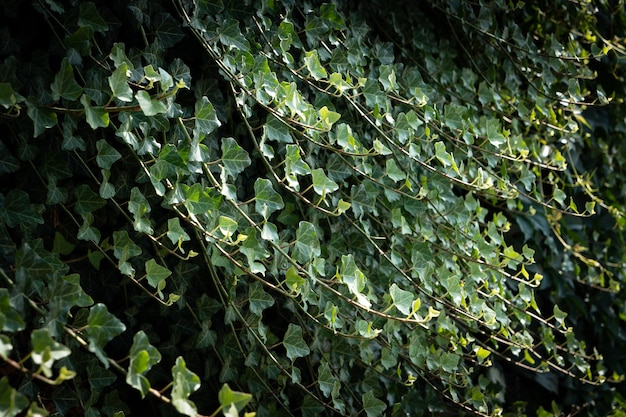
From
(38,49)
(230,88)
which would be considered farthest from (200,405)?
(38,49)

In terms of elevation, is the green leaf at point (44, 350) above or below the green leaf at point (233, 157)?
below

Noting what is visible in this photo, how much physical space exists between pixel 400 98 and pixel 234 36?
0.48 metres

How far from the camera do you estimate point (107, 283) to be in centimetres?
130

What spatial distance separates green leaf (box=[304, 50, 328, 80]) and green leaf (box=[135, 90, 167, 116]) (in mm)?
405

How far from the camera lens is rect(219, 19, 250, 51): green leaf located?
1.32m

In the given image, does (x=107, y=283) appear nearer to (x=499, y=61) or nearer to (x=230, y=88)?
(x=230, y=88)

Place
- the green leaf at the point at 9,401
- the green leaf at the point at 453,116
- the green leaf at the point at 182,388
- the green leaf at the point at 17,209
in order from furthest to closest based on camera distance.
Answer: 1. the green leaf at the point at 453,116
2. the green leaf at the point at 17,209
3. the green leaf at the point at 182,388
4. the green leaf at the point at 9,401

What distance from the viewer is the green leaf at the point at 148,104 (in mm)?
1062

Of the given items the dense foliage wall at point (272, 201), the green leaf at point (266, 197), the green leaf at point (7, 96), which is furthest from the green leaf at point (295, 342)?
the green leaf at point (7, 96)

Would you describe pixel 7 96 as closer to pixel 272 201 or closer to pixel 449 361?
pixel 272 201

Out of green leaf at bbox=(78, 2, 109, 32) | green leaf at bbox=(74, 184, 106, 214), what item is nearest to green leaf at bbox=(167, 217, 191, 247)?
green leaf at bbox=(74, 184, 106, 214)

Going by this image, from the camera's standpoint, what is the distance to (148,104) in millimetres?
1070

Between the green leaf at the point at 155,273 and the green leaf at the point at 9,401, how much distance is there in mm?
333

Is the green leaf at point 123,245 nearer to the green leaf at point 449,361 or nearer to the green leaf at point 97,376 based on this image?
the green leaf at point 97,376
